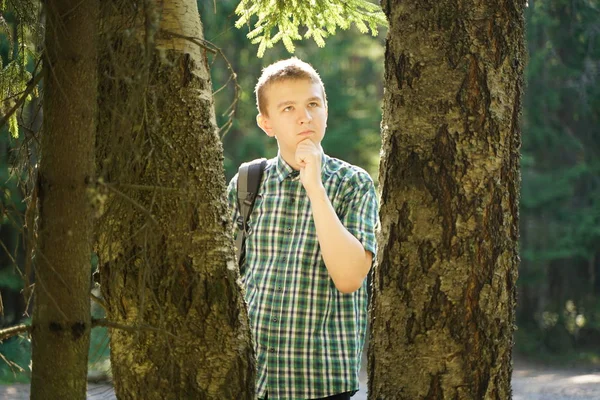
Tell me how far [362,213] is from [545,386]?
937 centimetres

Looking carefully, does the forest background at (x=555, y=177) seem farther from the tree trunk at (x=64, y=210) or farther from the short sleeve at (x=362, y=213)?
the tree trunk at (x=64, y=210)

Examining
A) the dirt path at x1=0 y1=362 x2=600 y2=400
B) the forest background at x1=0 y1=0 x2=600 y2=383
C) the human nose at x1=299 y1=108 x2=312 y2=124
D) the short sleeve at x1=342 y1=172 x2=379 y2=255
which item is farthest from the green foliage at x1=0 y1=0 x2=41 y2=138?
the forest background at x1=0 y1=0 x2=600 y2=383

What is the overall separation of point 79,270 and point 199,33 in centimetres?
98

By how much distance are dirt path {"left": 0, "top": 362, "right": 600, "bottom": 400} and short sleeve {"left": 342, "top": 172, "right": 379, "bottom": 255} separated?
710 centimetres

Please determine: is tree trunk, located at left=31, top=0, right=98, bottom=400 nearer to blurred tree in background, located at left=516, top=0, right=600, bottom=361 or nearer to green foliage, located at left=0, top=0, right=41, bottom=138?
green foliage, located at left=0, top=0, right=41, bottom=138

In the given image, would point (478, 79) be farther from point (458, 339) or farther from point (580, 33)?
point (580, 33)

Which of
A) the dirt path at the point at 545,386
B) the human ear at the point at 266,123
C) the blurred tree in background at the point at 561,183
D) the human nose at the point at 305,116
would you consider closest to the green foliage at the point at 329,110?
the blurred tree in background at the point at 561,183

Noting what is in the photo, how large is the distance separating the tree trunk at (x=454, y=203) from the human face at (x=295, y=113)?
353mm

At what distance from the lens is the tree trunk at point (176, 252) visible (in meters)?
2.81

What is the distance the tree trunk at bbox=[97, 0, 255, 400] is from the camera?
2814 mm

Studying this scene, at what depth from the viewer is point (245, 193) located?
359 centimetres

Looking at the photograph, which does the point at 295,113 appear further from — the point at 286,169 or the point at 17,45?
the point at 17,45

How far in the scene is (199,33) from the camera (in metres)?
2.97

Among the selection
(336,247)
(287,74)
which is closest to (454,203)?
(336,247)
